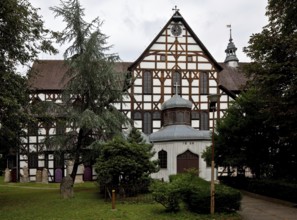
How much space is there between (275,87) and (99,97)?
37.4 feet

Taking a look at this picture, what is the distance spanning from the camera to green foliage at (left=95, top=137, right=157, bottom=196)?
2158cm


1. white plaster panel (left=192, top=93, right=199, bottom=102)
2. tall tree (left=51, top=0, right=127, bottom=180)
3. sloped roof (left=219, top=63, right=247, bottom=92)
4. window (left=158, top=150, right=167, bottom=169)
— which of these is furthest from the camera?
sloped roof (left=219, top=63, right=247, bottom=92)

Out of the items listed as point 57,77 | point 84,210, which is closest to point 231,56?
point 57,77

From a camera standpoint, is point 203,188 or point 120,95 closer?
point 203,188

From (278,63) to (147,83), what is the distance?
21239 mm

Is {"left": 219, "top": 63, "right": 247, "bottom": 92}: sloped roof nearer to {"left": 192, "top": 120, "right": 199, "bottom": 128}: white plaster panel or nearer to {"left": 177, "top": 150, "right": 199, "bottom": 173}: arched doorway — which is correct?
{"left": 192, "top": 120, "right": 199, "bottom": 128}: white plaster panel

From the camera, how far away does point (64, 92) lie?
25547 millimetres

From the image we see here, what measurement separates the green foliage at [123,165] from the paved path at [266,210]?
6021 mm

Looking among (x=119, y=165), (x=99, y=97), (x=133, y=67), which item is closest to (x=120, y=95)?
(x=99, y=97)

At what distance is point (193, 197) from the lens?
16.2m

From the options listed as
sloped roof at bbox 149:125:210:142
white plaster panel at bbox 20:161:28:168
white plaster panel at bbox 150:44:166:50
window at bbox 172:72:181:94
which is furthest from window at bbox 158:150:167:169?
white plaster panel at bbox 20:161:28:168

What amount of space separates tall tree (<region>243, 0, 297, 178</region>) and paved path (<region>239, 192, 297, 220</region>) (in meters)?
3.62

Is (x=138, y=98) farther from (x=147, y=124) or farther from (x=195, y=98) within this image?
(x=195, y=98)

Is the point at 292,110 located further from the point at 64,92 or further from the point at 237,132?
the point at 64,92
